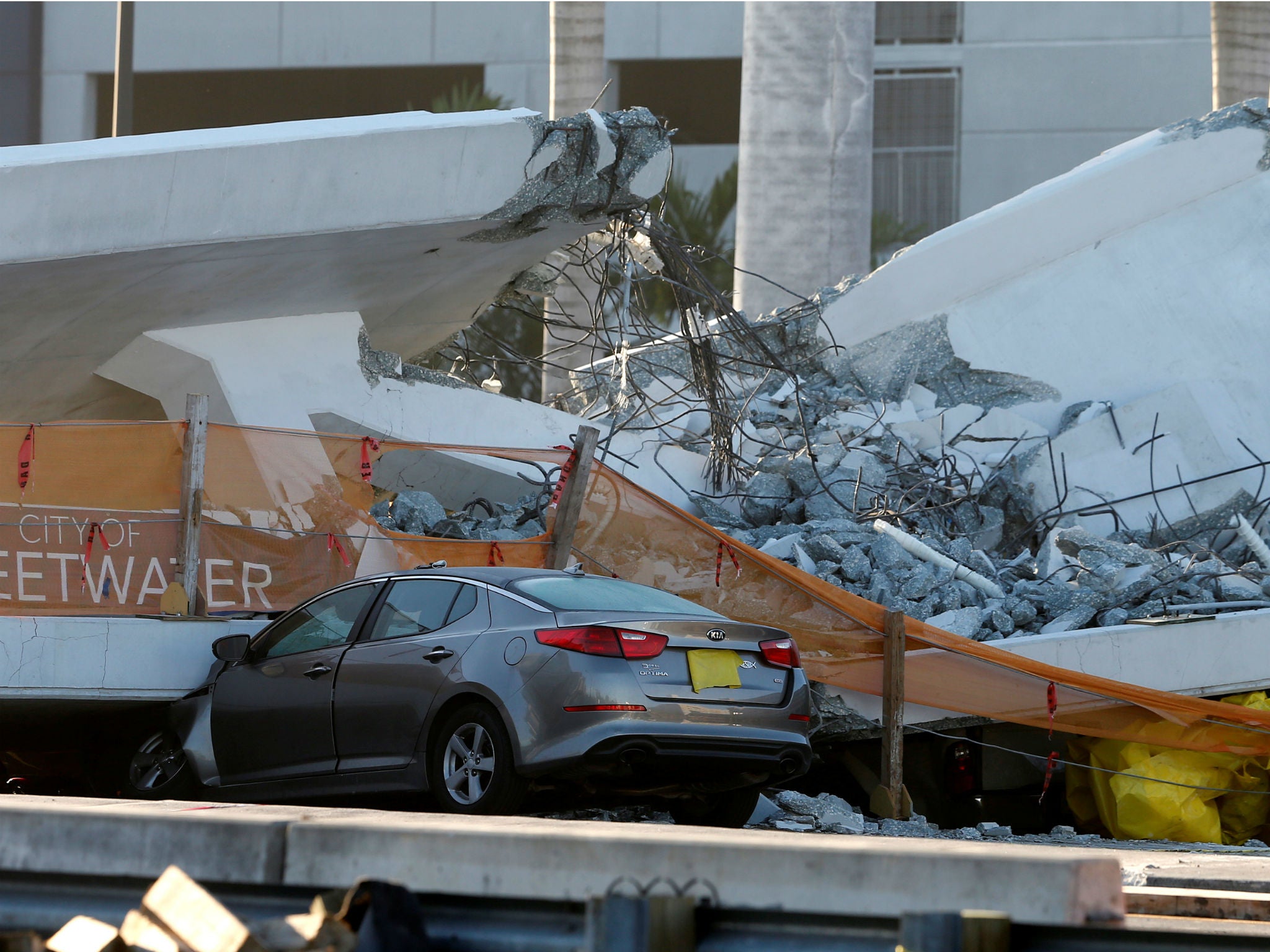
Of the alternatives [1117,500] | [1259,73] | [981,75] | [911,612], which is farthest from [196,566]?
[981,75]

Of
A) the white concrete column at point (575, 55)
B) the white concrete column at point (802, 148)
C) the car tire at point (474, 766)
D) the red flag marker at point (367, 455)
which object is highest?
the white concrete column at point (575, 55)

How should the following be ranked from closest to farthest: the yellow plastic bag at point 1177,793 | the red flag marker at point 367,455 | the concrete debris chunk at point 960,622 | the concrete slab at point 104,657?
the concrete slab at point 104,657
the red flag marker at point 367,455
the yellow plastic bag at point 1177,793
the concrete debris chunk at point 960,622

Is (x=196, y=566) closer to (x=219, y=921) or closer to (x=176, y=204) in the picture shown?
(x=176, y=204)

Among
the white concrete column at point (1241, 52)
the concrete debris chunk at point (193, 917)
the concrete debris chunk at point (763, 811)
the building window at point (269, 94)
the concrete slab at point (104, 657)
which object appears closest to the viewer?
the concrete debris chunk at point (193, 917)

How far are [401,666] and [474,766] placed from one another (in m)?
0.68

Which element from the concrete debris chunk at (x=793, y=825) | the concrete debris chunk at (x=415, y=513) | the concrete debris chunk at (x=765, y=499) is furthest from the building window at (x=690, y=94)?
the concrete debris chunk at (x=793, y=825)

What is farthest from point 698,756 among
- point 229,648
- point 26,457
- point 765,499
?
point 765,499

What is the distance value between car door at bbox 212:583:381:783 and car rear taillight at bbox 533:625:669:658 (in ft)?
4.69

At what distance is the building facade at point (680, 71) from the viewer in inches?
1220

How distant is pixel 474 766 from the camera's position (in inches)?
296

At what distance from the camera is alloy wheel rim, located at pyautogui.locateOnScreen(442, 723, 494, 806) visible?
24.5 ft

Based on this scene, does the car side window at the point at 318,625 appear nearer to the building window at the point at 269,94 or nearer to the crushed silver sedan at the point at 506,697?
the crushed silver sedan at the point at 506,697

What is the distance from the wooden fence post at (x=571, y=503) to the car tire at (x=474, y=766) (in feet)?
8.36

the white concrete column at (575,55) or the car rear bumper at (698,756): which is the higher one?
the white concrete column at (575,55)
